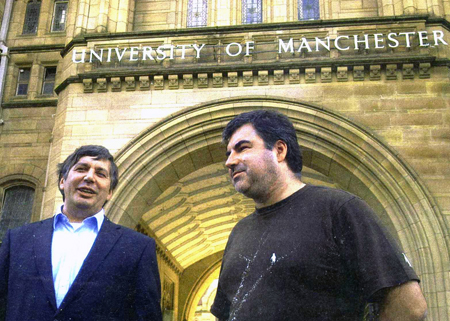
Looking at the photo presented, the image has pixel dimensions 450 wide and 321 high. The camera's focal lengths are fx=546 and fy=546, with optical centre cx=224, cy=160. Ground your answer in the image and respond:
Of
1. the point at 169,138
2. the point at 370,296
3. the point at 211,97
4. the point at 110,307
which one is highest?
the point at 211,97

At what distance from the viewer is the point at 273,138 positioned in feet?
8.71

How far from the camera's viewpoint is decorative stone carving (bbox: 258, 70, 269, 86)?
1065 cm

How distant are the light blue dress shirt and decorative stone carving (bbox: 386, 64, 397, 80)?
322 inches

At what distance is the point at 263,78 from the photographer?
10656 millimetres

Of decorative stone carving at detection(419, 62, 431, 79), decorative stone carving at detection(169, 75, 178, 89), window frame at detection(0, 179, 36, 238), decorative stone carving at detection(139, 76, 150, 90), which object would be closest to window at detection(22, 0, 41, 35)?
window frame at detection(0, 179, 36, 238)

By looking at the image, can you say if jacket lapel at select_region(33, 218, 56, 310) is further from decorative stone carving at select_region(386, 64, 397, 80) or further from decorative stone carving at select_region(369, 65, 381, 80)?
decorative stone carving at select_region(386, 64, 397, 80)

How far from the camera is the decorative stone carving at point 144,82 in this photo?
431 inches

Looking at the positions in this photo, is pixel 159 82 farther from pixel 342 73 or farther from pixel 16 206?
pixel 16 206

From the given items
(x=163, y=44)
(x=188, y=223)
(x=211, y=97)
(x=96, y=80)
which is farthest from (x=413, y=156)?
(x=188, y=223)

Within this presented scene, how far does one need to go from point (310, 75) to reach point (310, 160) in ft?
5.42

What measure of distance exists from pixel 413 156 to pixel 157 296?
7.61 meters

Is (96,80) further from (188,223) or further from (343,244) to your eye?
(343,244)

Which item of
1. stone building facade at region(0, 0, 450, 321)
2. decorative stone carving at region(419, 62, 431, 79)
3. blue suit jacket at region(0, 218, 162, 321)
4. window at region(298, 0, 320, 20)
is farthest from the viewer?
window at region(298, 0, 320, 20)

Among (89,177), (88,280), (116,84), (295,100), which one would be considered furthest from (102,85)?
(88,280)
